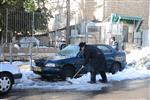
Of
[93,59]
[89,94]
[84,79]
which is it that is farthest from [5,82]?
[84,79]

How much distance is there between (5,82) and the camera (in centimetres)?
1424

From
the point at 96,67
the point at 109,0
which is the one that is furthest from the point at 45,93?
the point at 109,0

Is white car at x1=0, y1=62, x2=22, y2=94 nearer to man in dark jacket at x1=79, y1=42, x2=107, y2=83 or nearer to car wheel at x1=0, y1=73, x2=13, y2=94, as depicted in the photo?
car wheel at x1=0, y1=73, x2=13, y2=94

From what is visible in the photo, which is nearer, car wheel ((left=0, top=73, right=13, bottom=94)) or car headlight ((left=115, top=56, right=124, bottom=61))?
car wheel ((left=0, top=73, right=13, bottom=94))

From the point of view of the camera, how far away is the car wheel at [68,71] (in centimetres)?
1838

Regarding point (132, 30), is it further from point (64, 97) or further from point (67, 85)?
point (64, 97)

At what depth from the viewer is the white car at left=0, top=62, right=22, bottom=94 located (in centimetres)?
1418

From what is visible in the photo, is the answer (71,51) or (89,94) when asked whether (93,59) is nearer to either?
(71,51)

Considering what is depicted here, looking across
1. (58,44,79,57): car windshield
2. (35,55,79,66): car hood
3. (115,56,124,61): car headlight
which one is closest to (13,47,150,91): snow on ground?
(115,56,124,61): car headlight

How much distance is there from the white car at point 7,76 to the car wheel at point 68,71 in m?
3.89

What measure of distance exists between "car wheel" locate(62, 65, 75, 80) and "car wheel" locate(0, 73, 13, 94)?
4.20 m

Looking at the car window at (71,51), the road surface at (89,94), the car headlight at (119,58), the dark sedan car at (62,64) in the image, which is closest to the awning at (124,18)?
the car headlight at (119,58)

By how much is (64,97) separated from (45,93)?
3.69ft

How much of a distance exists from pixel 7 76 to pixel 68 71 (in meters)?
4.67
